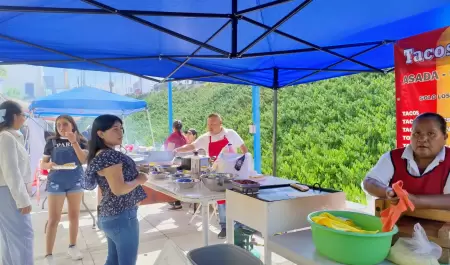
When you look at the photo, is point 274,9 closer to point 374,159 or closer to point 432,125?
point 432,125

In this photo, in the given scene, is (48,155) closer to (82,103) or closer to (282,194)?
(282,194)

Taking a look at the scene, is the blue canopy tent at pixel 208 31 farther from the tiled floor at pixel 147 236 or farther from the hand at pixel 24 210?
the tiled floor at pixel 147 236

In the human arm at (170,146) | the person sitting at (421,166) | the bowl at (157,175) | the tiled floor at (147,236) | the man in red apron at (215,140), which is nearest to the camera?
the person sitting at (421,166)

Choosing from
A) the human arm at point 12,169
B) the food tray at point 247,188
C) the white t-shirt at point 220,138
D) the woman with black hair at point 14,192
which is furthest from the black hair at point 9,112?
the white t-shirt at point 220,138

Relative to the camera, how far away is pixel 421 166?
1556 mm

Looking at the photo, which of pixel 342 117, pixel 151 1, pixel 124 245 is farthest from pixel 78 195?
pixel 342 117

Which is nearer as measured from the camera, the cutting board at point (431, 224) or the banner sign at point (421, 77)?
the cutting board at point (431, 224)

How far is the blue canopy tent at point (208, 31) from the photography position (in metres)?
2.04

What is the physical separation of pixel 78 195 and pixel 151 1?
79.1 inches

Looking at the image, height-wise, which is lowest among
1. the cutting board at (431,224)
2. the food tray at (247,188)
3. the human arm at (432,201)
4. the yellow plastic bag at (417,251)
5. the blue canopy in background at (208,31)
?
the yellow plastic bag at (417,251)

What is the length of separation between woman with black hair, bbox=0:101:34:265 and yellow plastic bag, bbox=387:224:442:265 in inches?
94.0

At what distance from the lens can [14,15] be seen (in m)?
2.07

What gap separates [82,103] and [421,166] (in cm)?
573

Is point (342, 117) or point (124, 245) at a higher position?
point (342, 117)
